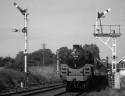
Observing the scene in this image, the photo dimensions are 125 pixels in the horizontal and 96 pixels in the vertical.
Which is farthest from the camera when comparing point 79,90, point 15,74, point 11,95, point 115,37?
point 15,74

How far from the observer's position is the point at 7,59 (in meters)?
95.8

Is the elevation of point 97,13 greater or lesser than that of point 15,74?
greater

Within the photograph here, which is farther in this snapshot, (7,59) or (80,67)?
(7,59)

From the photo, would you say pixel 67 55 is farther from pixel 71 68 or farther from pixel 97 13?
pixel 97 13

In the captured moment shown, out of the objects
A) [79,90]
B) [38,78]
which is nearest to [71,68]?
[79,90]

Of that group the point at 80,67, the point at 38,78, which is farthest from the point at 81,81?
the point at 38,78

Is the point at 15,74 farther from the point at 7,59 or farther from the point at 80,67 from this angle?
the point at 7,59

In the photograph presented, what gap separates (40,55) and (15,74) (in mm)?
74126

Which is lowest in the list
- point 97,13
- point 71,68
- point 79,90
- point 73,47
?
point 79,90

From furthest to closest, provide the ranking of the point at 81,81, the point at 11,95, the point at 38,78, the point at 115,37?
the point at 38,78
the point at 115,37
the point at 81,81
the point at 11,95

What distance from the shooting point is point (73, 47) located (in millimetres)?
26062

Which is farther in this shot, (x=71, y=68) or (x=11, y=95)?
(x=71, y=68)

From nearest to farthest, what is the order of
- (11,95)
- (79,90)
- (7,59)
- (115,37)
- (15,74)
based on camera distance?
(11,95) < (79,90) < (115,37) < (15,74) < (7,59)

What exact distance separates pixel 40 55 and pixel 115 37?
8748 cm
